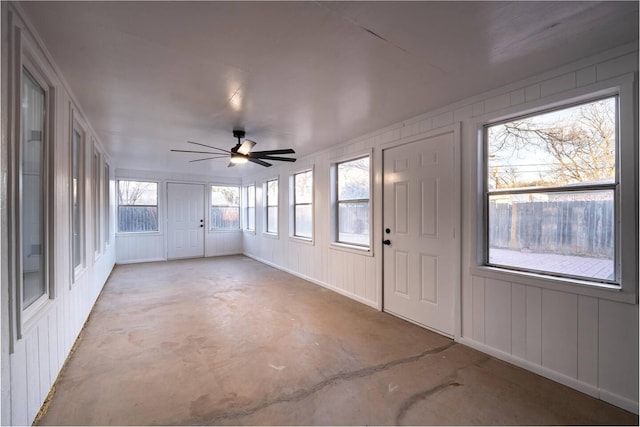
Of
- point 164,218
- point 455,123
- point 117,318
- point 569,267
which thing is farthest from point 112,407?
point 164,218

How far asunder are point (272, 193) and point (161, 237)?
342 centimetres

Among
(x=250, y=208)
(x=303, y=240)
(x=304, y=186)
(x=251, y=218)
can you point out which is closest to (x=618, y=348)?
(x=303, y=240)

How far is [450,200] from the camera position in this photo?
303 centimetres

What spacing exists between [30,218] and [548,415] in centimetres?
366

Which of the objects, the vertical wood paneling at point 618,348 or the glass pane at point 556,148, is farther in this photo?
the glass pane at point 556,148

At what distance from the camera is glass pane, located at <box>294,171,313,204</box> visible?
554 centimetres

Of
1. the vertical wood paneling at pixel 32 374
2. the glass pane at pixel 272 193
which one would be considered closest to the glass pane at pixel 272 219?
the glass pane at pixel 272 193

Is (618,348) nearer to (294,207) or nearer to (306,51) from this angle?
(306,51)

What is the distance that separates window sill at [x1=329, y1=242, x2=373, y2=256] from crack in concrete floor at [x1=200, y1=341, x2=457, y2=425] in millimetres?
1564

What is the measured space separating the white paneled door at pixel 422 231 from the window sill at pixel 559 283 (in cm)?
34

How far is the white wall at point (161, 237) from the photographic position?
7.31m

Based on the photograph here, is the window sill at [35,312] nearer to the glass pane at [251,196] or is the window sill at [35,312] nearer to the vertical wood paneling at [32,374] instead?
the vertical wood paneling at [32,374]

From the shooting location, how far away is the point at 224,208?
8.73m

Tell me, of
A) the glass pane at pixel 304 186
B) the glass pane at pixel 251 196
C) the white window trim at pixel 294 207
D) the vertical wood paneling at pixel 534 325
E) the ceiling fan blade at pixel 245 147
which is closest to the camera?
the vertical wood paneling at pixel 534 325
